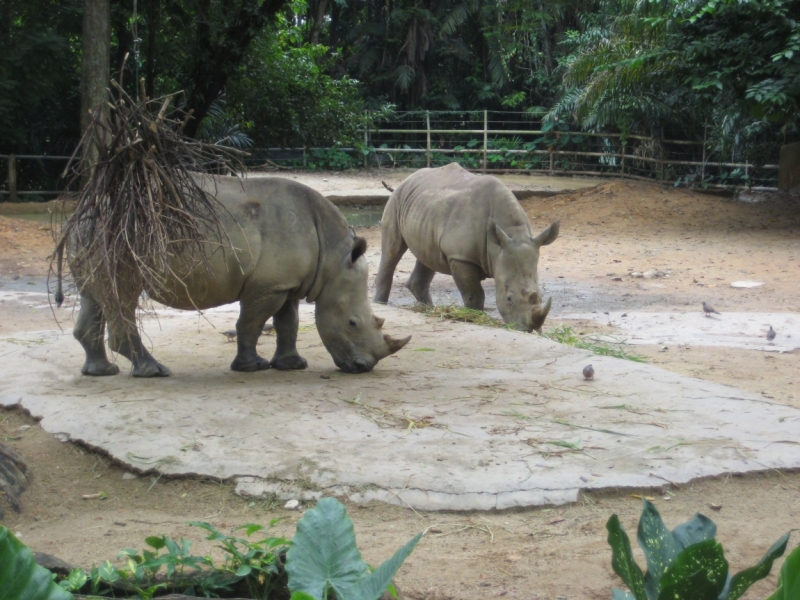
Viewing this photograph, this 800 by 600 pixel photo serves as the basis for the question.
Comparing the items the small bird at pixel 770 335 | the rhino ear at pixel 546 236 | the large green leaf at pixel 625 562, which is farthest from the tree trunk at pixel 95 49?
the large green leaf at pixel 625 562

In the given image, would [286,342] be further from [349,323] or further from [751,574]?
[751,574]

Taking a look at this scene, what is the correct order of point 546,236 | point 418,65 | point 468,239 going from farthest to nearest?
1. point 418,65
2. point 468,239
3. point 546,236

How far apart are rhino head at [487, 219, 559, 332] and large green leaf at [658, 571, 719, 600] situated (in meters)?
6.36

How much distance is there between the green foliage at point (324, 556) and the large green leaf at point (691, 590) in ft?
2.18

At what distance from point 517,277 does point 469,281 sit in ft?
3.32

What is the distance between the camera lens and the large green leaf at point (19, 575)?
6.63 feet

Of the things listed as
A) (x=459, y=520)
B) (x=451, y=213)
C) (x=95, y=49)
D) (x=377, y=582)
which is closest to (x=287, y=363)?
(x=459, y=520)

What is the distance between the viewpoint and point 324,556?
2602mm

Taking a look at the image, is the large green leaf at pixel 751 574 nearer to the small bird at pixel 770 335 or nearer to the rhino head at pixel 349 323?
the rhino head at pixel 349 323

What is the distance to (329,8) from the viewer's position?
1350 inches

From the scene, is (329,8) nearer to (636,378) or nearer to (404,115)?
(404,115)

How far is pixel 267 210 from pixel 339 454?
2213mm

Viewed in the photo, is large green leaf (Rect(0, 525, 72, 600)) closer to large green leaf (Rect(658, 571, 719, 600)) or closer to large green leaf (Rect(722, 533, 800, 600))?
large green leaf (Rect(658, 571, 719, 600))

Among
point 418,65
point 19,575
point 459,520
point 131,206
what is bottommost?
point 459,520
